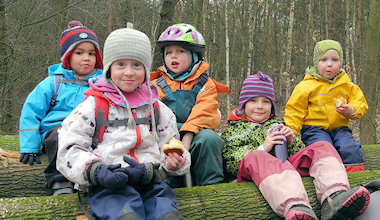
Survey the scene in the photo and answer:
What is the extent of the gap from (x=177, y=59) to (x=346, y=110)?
2.05m

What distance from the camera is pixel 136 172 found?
106 inches

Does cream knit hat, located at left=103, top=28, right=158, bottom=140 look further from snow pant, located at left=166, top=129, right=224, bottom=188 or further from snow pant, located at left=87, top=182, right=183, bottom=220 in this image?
snow pant, located at left=166, top=129, right=224, bottom=188

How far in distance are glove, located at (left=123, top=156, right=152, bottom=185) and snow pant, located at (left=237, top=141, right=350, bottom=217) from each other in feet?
3.65

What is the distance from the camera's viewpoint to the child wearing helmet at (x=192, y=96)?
388 centimetres

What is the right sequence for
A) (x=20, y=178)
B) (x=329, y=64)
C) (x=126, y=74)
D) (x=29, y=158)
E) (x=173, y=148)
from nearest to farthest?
(x=173, y=148) → (x=126, y=74) → (x=29, y=158) → (x=20, y=178) → (x=329, y=64)

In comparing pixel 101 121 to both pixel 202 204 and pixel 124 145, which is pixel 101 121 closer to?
pixel 124 145

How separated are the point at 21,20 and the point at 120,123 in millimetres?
7997

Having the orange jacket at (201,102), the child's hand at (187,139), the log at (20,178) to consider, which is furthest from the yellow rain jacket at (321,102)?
the log at (20,178)

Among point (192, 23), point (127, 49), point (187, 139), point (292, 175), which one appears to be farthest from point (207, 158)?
point (192, 23)

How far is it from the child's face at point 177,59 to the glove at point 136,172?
174cm

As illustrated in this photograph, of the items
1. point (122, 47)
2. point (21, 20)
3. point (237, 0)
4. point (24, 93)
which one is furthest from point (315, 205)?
point (237, 0)

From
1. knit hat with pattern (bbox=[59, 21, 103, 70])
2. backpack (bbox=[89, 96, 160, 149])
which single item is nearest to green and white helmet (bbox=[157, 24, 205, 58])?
knit hat with pattern (bbox=[59, 21, 103, 70])

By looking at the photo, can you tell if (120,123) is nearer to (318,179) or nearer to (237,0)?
(318,179)

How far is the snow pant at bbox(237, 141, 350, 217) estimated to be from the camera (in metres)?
3.12
